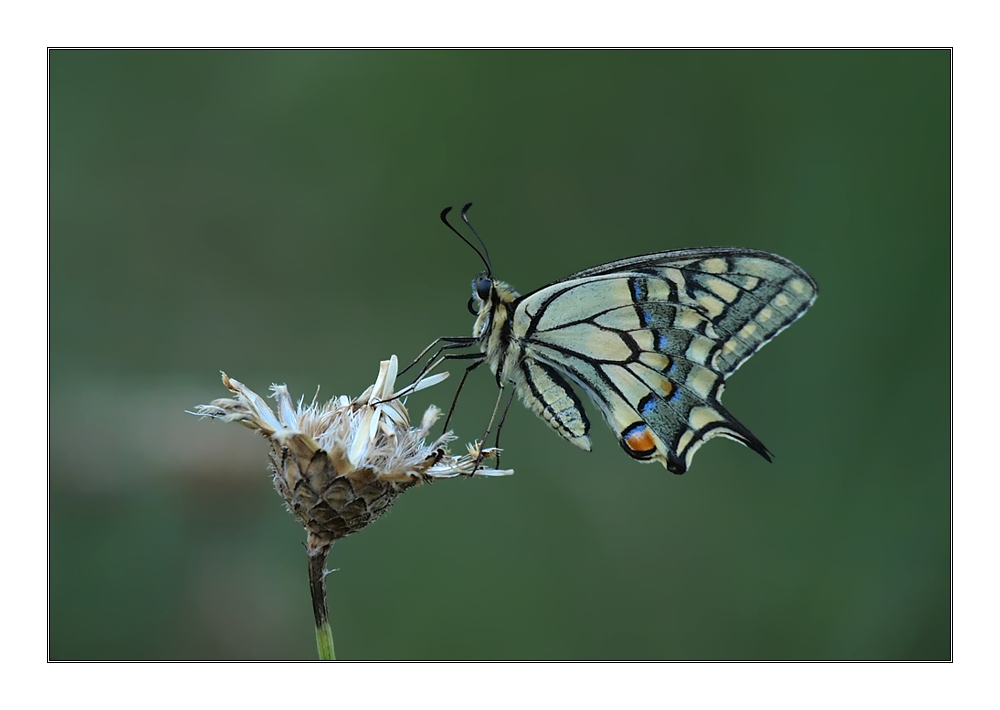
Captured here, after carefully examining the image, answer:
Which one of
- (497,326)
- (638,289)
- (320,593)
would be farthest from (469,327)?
(320,593)

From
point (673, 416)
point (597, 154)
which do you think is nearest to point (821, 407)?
point (673, 416)

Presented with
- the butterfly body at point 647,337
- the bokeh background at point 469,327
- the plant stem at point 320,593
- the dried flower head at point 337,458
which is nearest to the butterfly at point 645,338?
the butterfly body at point 647,337

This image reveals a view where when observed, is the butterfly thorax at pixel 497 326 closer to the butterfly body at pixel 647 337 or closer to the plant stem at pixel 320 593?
the butterfly body at pixel 647 337

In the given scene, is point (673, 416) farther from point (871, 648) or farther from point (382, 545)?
point (382, 545)

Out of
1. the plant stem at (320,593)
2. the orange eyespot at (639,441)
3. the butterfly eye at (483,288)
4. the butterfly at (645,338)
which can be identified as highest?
the butterfly eye at (483,288)

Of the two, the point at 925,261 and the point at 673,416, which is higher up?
the point at 925,261

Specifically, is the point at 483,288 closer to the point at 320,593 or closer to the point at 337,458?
the point at 337,458
